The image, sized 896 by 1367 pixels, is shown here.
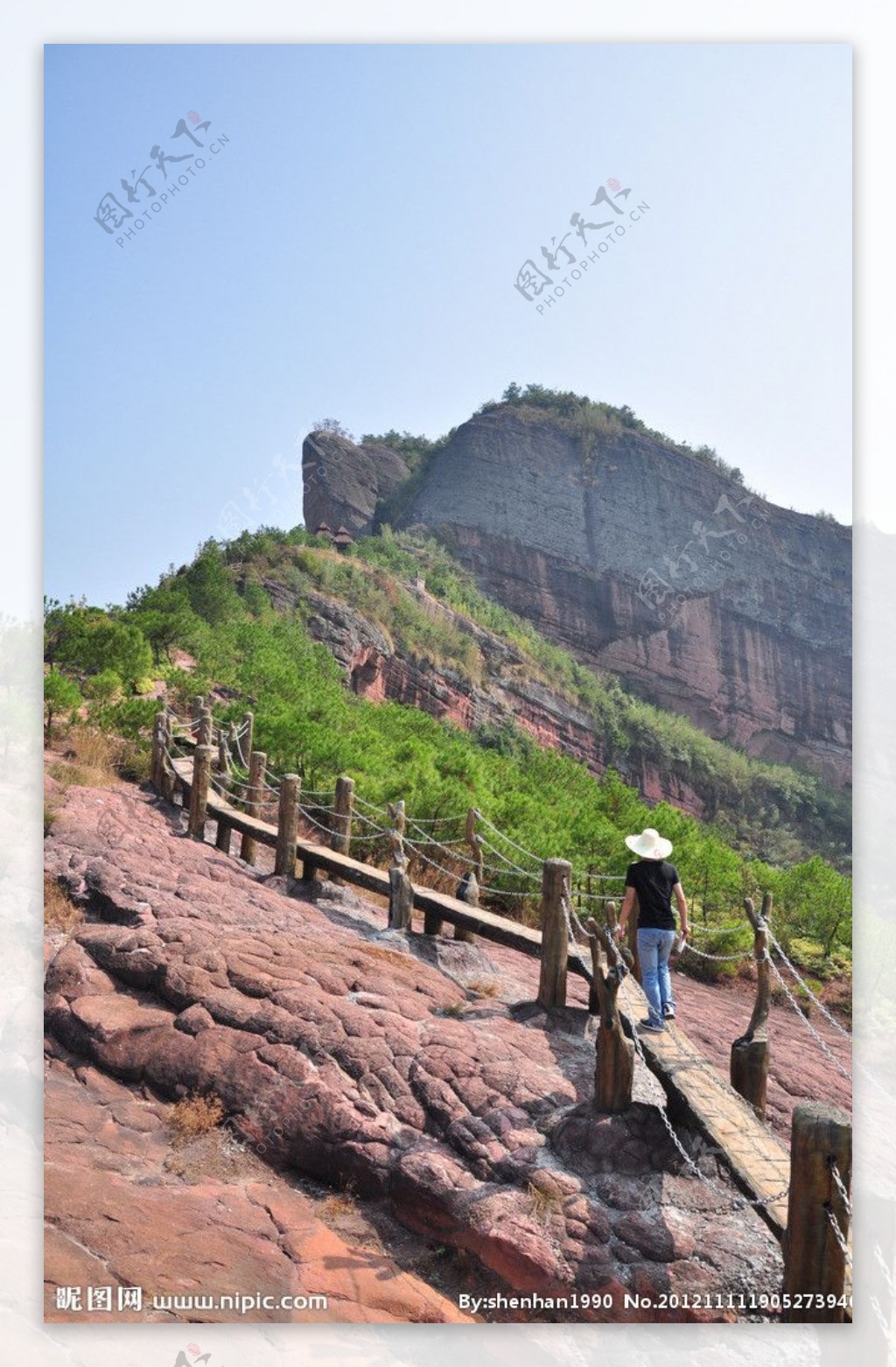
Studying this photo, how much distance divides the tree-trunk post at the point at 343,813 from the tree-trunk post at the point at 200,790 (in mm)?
1253

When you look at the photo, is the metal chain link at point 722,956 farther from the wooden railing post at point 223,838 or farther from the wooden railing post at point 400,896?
the wooden railing post at point 223,838

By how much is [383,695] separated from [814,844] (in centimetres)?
1026

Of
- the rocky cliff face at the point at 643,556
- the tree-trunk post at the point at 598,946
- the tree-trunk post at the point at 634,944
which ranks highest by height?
the rocky cliff face at the point at 643,556

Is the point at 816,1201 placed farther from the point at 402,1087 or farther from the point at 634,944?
the point at 634,944

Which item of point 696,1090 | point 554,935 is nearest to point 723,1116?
point 696,1090

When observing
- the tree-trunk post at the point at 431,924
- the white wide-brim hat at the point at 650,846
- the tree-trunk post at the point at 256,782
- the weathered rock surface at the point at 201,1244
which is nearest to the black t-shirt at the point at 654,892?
the white wide-brim hat at the point at 650,846

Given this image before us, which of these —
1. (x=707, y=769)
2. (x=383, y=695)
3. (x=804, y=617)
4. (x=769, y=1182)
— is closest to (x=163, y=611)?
(x=383, y=695)

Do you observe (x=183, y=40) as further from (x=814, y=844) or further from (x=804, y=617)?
(x=804, y=617)

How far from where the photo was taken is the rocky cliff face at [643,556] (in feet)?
103

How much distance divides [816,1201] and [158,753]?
28.7 feet

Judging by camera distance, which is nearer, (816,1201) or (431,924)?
(816,1201)

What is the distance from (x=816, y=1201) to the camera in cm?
399

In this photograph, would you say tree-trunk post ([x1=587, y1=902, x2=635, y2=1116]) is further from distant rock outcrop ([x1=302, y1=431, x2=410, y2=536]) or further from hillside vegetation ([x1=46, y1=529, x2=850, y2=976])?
distant rock outcrop ([x1=302, y1=431, x2=410, y2=536])
